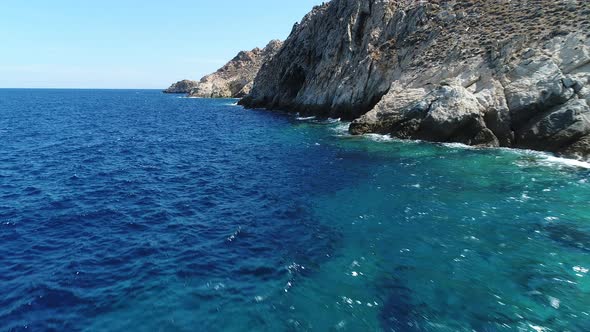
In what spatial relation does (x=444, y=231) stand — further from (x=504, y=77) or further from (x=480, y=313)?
(x=504, y=77)

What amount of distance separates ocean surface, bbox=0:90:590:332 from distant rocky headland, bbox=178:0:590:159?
14.1 ft

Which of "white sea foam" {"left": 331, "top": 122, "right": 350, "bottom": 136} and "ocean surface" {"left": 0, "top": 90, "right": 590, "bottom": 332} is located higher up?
"white sea foam" {"left": 331, "top": 122, "right": 350, "bottom": 136}

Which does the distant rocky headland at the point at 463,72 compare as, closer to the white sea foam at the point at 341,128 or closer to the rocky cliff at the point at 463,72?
the rocky cliff at the point at 463,72

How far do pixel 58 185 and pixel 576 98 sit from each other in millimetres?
48075

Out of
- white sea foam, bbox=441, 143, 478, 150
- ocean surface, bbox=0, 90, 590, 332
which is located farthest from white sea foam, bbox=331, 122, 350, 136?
ocean surface, bbox=0, 90, 590, 332

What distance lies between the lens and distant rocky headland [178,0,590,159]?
36000mm

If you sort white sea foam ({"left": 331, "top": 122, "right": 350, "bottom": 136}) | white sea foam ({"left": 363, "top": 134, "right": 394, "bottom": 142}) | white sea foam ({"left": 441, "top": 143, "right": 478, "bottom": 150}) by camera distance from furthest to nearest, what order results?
white sea foam ({"left": 331, "top": 122, "right": 350, "bottom": 136})
white sea foam ({"left": 363, "top": 134, "right": 394, "bottom": 142})
white sea foam ({"left": 441, "top": 143, "right": 478, "bottom": 150})

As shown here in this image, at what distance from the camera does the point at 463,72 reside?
45.8 metres

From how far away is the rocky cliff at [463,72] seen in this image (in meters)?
36.0

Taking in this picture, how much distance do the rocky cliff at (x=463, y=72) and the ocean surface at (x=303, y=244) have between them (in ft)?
13.8

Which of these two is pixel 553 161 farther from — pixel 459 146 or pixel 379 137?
pixel 379 137

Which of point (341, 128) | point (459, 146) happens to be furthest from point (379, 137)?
point (341, 128)

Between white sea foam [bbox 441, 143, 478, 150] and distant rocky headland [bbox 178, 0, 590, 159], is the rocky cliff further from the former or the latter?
white sea foam [bbox 441, 143, 478, 150]

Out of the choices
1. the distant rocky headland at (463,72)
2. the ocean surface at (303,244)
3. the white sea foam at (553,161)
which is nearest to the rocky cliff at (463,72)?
the distant rocky headland at (463,72)
